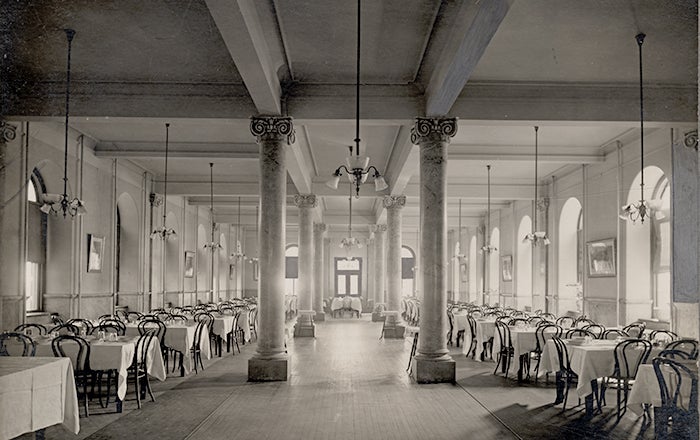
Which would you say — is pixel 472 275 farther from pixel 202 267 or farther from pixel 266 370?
pixel 266 370

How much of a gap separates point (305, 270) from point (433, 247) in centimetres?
768

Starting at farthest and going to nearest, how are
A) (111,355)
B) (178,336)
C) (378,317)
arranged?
1. (378,317)
2. (178,336)
3. (111,355)

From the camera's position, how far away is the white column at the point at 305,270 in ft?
54.7

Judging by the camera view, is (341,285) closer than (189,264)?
No

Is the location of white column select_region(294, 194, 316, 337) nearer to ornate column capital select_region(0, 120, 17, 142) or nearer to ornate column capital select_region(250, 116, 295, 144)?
ornate column capital select_region(250, 116, 295, 144)

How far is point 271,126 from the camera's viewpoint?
9461mm

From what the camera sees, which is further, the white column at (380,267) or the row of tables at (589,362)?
the white column at (380,267)

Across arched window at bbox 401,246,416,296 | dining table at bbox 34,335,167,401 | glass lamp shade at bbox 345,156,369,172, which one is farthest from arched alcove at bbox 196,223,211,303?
glass lamp shade at bbox 345,156,369,172

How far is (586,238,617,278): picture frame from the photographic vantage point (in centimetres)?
1316

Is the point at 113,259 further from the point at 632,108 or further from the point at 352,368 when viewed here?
the point at 632,108

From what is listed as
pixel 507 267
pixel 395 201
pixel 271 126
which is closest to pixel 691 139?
pixel 271 126

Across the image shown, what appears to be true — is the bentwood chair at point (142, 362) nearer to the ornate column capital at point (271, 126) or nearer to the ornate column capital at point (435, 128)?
the ornate column capital at point (271, 126)

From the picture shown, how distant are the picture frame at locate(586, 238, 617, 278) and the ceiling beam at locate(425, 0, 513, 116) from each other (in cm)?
612

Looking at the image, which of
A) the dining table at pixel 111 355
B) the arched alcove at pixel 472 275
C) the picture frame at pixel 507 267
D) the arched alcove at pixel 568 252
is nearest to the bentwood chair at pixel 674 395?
the dining table at pixel 111 355
